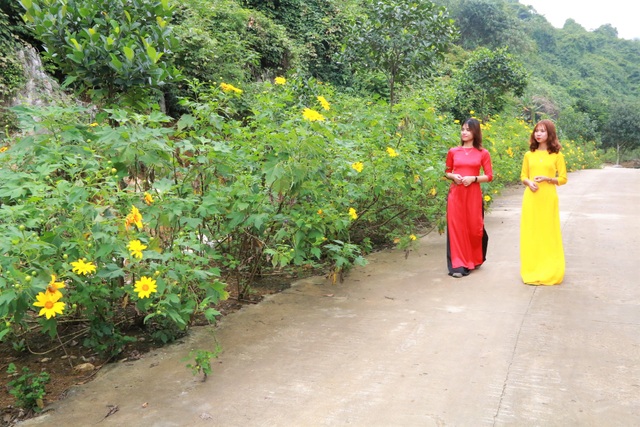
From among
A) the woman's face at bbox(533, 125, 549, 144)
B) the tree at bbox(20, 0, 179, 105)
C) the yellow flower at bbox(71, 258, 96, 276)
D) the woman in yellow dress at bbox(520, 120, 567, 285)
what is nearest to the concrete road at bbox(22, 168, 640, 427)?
the woman in yellow dress at bbox(520, 120, 567, 285)

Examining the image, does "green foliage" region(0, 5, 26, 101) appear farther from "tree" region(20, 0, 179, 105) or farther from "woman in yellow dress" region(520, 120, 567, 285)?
"woman in yellow dress" region(520, 120, 567, 285)

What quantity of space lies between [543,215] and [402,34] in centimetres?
483

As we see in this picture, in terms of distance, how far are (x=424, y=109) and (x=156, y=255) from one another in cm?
482

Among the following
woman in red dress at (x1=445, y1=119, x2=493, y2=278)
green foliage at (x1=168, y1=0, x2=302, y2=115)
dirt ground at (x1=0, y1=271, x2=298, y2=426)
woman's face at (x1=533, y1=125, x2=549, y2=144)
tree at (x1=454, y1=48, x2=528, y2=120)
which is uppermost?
green foliage at (x1=168, y1=0, x2=302, y2=115)

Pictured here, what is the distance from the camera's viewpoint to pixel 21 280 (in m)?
2.53

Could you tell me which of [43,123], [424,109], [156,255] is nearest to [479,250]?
[424,109]

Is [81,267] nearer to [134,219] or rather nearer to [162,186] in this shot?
[134,219]

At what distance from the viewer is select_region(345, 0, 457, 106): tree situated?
900 cm

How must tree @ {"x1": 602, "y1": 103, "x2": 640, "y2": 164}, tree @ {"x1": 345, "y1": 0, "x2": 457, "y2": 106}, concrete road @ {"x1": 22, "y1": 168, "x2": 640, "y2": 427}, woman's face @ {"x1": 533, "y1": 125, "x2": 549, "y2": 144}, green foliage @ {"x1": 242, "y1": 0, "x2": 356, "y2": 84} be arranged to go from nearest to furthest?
concrete road @ {"x1": 22, "y1": 168, "x2": 640, "y2": 427}
woman's face @ {"x1": 533, "y1": 125, "x2": 549, "y2": 144}
tree @ {"x1": 345, "y1": 0, "x2": 457, "y2": 106}
green foliage @ {"x1": 242, "y1": 0, "x2": 356, "y2": 84}
tree @ {"x1": 602, "y1": 103, "x2": 640, "y2": 164}

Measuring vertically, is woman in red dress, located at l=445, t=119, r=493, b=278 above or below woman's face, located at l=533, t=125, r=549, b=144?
below

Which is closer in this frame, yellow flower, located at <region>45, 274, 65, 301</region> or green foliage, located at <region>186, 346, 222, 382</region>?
yellow flower, located at <region>45, 274, 65, 301</region>

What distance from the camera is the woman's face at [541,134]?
5.25 metres

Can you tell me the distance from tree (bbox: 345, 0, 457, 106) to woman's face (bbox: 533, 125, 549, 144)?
420 centimetres

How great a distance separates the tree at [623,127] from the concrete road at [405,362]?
42.4 metres
